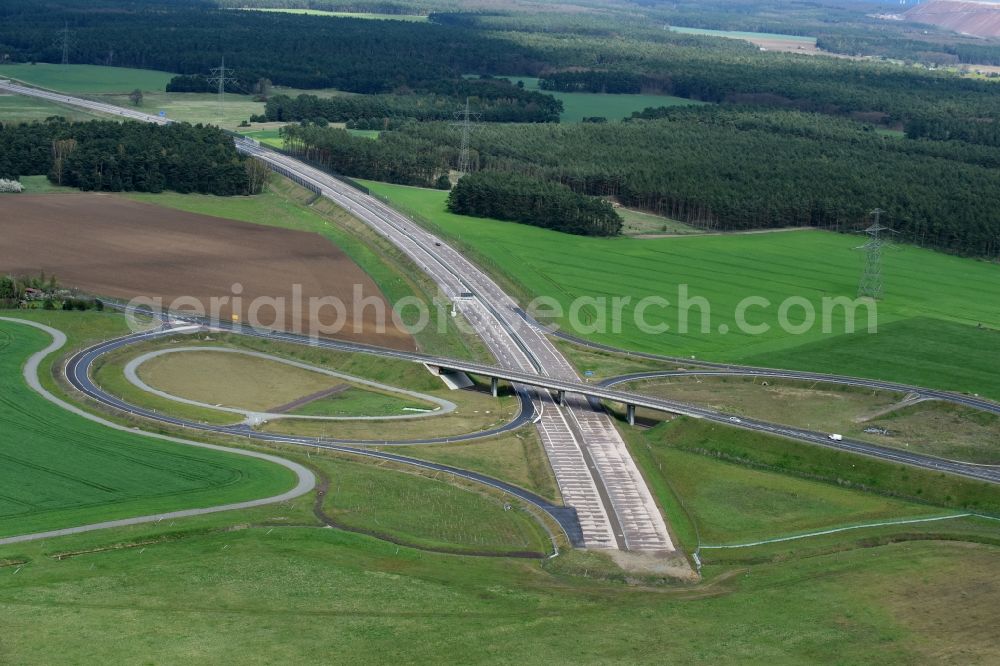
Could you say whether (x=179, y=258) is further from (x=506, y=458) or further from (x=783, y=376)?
(x=783, y=376)

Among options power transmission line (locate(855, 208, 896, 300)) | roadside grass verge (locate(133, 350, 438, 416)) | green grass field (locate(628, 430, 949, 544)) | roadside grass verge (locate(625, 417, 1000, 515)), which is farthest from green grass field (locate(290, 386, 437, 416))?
power transmission line (locate(855, 208, 896, 300))

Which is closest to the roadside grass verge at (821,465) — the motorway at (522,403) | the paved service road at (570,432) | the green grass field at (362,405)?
the motorway at (522,403)

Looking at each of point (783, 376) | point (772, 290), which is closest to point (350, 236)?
point (772, 290)

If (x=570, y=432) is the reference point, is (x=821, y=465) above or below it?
above

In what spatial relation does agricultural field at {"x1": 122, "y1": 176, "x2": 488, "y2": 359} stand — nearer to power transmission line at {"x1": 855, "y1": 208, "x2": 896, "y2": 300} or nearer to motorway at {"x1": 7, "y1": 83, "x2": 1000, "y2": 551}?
motorway at {"x1": 7, "y1": 83, "x2": 1000, "y2": 551}

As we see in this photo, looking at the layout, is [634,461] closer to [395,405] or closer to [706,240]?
[395,405]

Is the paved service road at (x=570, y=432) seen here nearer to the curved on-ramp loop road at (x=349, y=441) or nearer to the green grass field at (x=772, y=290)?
the curved on-ramp loop road at (x=349, y=441)
